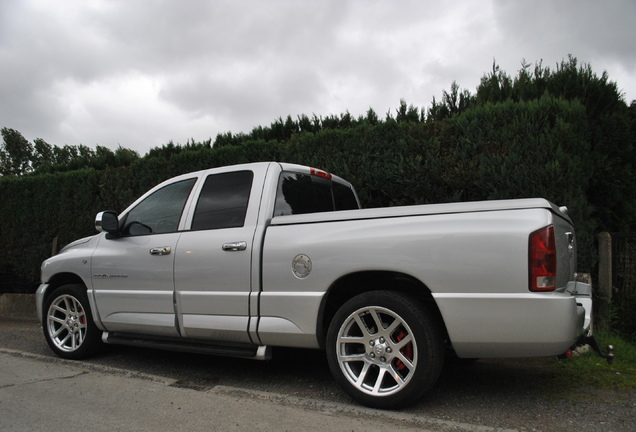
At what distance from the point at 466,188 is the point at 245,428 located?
378cm

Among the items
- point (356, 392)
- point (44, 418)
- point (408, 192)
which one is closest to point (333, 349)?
point (356, 392)

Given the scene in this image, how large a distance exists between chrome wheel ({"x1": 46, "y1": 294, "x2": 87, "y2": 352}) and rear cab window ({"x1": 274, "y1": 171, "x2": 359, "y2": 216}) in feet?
8.24

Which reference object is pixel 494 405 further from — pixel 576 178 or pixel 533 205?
pixel 576 178

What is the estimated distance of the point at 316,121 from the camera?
7.21 m

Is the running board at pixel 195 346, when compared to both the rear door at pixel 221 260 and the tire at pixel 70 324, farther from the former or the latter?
the tire at pixel 70 324

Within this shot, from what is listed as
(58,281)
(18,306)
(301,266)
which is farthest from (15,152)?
(301,266)

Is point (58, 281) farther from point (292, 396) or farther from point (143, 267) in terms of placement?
point (292, 396)

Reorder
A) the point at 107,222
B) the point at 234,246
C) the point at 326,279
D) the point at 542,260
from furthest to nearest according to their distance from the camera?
the point at 107,222 < the point at 234,246 < the point at 326,279 < the point at 542,260

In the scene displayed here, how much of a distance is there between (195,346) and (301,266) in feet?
4.31

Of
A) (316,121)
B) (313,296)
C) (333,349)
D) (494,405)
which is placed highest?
(316,121)

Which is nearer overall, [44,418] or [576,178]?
[44,418]

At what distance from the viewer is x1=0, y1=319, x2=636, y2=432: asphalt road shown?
309 centimetres

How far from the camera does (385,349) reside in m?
3.33

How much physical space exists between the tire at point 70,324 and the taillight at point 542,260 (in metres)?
4.23
